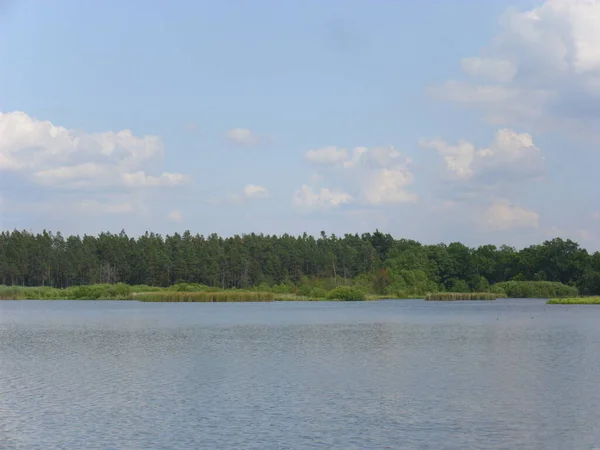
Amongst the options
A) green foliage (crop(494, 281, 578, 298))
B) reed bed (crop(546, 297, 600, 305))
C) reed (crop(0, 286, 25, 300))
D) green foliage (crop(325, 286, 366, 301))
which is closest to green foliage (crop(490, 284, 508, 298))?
green foliage (crop(494, 281, 578, 298))

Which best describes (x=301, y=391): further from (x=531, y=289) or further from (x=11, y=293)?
(x=531, y=289)

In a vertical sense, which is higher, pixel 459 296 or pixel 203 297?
pixel 459 296

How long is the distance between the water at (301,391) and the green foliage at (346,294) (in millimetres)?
93458

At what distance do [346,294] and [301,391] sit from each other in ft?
409

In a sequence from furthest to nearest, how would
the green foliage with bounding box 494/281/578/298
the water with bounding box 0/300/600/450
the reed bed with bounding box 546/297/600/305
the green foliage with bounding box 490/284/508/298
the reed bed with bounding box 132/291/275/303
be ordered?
the green foliage with bounding box 490/284/508/298 → the green foliage with bounding box 494/281/578/298 → the reed bed with bounding box 546/297/600/305 → the reed bed with bounding box 132/291/275/303 → the water with bounding box 0/300/600/450

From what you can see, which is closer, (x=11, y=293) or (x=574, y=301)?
(x=574, y=301)

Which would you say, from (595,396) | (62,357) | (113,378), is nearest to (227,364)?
(113,378)

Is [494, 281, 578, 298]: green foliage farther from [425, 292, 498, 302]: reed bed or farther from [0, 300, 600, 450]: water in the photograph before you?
[0, 300, 600, 450]: water

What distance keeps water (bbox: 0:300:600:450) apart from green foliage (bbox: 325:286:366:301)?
9346cm

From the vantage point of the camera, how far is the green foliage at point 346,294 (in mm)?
155750

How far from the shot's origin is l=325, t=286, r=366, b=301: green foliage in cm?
15575

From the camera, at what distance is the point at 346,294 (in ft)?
513

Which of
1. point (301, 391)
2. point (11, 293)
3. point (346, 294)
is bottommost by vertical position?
point (301, 391)

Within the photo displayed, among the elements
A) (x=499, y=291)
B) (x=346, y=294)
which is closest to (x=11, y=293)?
(x=346, y=294)
